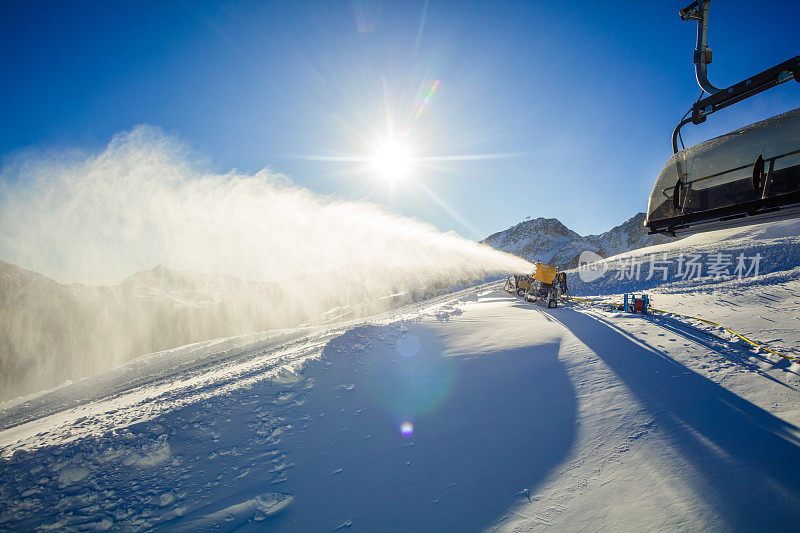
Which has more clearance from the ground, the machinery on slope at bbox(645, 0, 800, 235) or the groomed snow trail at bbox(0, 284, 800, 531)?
the machinery on slope at bbox(645, 0, 800, 235)

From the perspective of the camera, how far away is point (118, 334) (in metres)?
53.2

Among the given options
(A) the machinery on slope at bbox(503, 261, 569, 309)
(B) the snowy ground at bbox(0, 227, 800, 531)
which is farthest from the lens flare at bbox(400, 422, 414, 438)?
(A) the machinery on slope at bbox(503, 261, 569, 309)

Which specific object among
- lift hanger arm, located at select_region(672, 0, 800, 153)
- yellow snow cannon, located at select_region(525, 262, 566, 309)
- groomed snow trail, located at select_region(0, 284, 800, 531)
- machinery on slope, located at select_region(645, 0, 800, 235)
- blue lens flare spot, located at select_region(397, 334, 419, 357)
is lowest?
groomed snow trail, located at select_region(0, 284, 800, 531)

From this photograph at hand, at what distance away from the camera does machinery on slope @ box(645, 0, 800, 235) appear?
4.96m

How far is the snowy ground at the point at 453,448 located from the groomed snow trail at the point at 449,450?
2 cm

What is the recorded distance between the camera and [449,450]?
4.38 metres

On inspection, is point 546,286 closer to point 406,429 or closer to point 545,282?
point 545,282

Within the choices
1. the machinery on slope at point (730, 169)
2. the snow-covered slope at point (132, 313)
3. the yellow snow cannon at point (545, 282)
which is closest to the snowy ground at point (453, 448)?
the machinery on slope at point (730, 169)

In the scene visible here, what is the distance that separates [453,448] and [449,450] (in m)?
0.07

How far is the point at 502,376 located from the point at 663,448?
2.99 metres

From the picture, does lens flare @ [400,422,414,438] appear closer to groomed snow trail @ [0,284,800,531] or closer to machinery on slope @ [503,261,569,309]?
groomed snow trail @ [0,284,800,531]

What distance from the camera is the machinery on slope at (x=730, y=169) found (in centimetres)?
496

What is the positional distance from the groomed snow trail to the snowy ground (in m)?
0.02

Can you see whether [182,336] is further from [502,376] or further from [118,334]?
[502,376]
